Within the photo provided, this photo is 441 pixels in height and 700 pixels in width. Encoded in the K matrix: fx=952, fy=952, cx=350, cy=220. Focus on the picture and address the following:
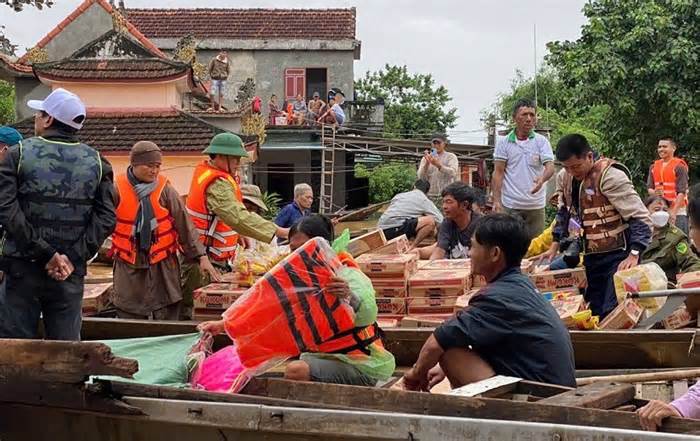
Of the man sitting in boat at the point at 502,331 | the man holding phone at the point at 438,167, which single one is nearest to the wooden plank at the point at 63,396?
the man sitting in boat at the point at 502,331

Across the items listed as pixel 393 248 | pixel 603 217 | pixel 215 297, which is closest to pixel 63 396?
pixel 215 297

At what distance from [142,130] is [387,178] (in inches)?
562

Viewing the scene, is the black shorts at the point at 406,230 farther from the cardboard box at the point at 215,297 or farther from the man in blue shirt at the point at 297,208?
the cardboard box at the point at 215,297

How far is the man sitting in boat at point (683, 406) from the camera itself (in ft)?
9.82

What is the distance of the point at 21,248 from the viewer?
473 cm

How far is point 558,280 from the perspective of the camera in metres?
7.02

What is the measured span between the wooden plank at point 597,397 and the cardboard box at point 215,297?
3206 millimetres

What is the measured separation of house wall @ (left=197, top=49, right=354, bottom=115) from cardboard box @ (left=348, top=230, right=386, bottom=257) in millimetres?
25122

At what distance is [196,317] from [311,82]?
27741mm

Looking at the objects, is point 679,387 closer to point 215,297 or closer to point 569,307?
point 569,307

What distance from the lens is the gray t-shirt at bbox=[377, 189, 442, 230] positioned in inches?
396

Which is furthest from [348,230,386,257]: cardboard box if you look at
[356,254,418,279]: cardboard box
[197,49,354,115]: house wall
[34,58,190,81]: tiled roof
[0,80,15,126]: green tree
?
[197,49,354,115]: house wall

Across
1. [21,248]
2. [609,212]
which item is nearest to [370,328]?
[21,248]

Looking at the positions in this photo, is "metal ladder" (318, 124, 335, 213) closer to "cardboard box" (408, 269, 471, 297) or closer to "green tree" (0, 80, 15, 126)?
"green tree" (0, 80, 15, 126)
